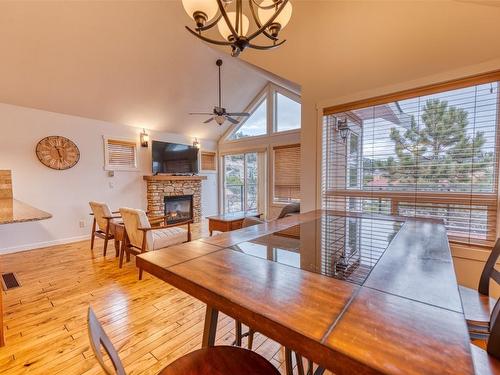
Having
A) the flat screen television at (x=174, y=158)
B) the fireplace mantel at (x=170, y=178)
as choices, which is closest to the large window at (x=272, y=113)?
the flat screen television at (x=174, y=158)

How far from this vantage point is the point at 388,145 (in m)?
2.55

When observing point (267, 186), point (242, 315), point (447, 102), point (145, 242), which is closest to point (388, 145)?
point (447, 102)

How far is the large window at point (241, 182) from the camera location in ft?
21.4

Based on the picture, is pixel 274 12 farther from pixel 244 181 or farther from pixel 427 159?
pixel 244 181

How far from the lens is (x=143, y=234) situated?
2908mm

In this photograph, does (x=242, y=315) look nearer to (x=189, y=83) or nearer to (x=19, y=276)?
(x=19, y=276)

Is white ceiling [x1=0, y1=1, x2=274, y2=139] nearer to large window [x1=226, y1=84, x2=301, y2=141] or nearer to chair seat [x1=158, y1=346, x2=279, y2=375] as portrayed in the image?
large window [x1=226, y1=84, x2=301, y2=141]

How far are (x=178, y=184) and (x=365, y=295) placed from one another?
18.9ft

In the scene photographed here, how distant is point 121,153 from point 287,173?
3802mm

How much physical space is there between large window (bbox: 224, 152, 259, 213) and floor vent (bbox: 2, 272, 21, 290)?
4.74 meters

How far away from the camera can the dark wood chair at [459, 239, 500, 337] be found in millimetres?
1172

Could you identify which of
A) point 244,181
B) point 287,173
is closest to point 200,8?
point 287,173

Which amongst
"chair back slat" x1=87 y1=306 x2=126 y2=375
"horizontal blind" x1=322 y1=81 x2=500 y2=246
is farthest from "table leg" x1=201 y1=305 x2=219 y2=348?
"horizontal blind" x1=322 y1=81 x2=500 y2=246

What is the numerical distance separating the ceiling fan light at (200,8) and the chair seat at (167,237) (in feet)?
8.00
